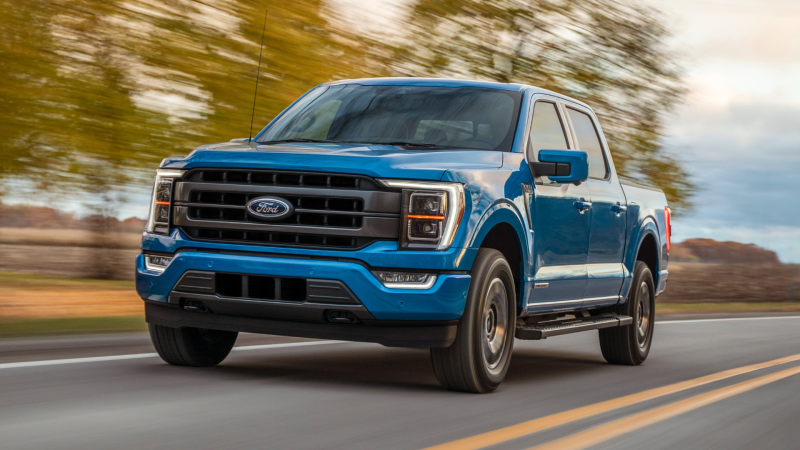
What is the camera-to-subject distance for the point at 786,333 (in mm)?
14211

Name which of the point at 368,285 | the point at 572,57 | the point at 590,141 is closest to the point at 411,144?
the point at 368,285

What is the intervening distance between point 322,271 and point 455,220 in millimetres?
805

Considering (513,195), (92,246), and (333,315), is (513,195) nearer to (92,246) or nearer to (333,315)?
(333,315)

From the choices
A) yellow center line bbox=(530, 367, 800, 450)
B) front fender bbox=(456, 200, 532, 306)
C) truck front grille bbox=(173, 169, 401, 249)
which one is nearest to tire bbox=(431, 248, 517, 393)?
front fender bbox=(456, 200, 532, 306)

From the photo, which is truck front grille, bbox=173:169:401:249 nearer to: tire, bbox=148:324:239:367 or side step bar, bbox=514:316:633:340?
tire, bbox=148:324:239:367

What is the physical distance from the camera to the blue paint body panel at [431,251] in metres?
5.91

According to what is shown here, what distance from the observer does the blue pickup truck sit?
594cm

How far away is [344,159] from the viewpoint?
6043mm

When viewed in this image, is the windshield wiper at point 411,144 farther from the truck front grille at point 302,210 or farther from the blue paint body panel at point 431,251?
the truck front grille at point 302,210

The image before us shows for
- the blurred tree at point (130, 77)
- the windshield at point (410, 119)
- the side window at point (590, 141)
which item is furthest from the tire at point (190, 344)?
the blurred tree at point (130, 77)

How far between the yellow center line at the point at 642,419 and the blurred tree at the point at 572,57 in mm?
11015

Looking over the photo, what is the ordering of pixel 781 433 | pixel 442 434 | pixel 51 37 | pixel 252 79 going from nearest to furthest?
pixel 442 434 < pixel 781 433 < pixel 51 37 < pixel 252 79

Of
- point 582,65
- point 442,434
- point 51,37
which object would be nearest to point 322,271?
point 442,434

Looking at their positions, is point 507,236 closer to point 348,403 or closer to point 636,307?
point 348,403
